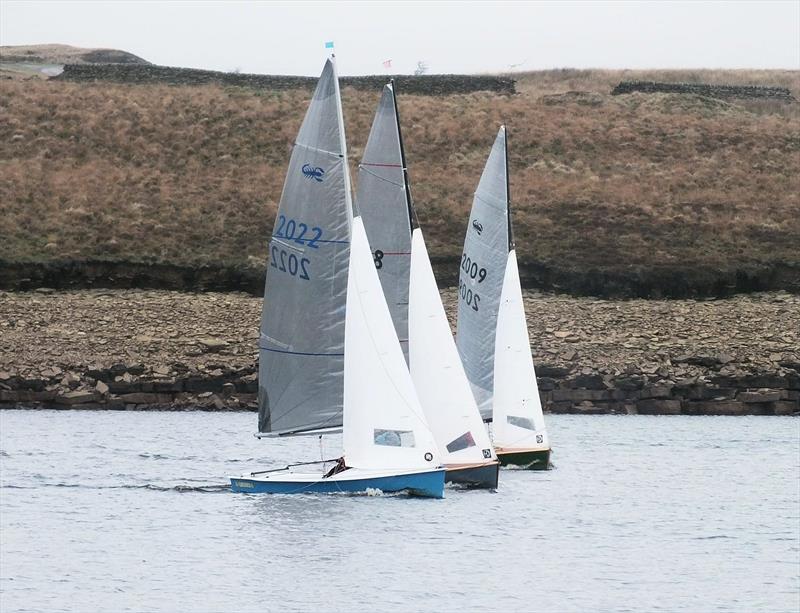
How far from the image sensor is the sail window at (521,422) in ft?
121

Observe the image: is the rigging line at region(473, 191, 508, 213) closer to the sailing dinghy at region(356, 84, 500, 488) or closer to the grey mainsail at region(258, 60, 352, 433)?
the sailing dinghy at region(356, 84, 500, 488)

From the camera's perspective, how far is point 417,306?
32.1 meters

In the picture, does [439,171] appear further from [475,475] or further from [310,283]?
[310,283]

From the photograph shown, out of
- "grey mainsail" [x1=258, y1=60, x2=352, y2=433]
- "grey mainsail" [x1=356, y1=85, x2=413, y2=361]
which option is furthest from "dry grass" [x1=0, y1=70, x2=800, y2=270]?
"grey mainsail" [x1=258, y1=60, x2=352, y2=433]

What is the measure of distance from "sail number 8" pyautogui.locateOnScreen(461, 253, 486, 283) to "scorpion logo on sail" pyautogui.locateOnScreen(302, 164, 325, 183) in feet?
28.1

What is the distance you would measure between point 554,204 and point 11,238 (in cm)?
2620

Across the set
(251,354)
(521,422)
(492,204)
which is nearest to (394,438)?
(521,422)

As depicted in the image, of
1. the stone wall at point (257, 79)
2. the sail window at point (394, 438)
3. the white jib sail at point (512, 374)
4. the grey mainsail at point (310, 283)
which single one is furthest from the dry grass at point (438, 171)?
the sail window at point (394, 438)

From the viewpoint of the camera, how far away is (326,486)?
3011 cm

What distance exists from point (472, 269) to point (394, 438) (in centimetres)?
945

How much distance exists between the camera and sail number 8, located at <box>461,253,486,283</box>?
1515 inches

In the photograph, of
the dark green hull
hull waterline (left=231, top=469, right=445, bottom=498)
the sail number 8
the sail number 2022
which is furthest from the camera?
the sail number 8

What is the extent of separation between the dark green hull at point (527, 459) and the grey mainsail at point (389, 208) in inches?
221

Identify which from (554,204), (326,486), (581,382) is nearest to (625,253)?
(554,204)
